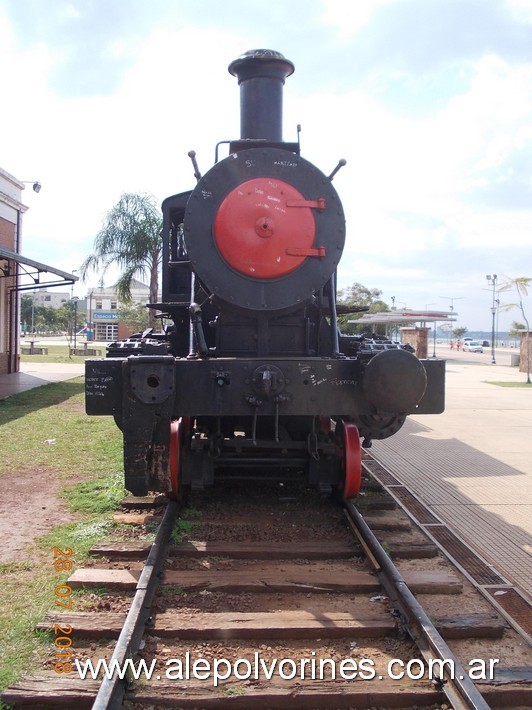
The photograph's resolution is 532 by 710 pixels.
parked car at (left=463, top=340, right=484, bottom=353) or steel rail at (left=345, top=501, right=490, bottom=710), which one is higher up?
parked car at (left=463, top=340, right=484, bottom=353)

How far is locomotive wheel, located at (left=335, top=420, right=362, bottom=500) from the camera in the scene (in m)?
5.40

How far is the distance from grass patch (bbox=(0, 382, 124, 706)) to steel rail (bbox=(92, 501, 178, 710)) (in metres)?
0.44

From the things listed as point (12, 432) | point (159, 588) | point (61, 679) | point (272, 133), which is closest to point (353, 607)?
point (159, 588)

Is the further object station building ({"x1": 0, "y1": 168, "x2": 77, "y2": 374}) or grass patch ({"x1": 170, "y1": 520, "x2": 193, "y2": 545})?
station building ({"x1": 0, "y1": 168, "x2": 77, "y2": 374})

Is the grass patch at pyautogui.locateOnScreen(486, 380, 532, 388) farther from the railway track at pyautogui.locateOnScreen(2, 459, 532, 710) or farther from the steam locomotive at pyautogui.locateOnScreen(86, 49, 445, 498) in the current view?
the railway track at pyautogui.locateOnScreen(2, 459, 532, 710)

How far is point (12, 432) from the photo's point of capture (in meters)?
9.85

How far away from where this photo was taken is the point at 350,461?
5410 mm

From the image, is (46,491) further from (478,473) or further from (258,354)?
(478,473)

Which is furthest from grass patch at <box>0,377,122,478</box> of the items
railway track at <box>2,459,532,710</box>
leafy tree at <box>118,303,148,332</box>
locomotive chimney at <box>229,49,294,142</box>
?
leafy tree at <box>118,303,148,332</box>

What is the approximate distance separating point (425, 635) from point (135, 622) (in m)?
1.54

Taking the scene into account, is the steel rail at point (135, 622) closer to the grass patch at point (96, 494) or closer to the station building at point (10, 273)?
the grass patch at point (96, 494)
